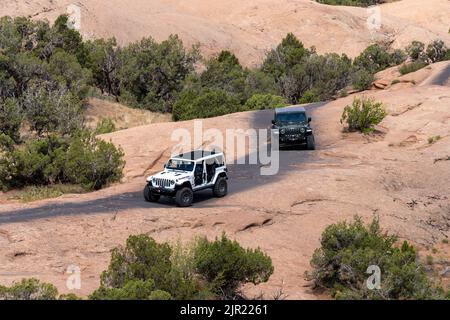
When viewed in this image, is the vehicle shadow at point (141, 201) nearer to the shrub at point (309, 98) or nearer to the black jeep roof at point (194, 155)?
the black jeep roof at point (194, 155)

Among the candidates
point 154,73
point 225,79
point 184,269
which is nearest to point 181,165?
point 184,269

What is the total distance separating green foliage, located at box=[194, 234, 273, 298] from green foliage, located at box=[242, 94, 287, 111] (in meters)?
31.2

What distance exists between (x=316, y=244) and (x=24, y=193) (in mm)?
12153

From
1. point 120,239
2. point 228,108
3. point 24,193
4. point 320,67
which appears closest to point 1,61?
point 228,108

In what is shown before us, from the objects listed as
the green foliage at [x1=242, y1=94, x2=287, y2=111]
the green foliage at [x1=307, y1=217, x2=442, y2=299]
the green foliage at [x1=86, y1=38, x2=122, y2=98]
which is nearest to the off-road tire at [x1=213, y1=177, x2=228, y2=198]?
the green foliage at [x1=307, y1=217, x2=442, y2=299]

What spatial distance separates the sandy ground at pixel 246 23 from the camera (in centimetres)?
7656

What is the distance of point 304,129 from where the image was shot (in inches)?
1325

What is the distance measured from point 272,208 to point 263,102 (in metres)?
26.4

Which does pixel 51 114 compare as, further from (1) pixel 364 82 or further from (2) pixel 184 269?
(2) pixel 184 269

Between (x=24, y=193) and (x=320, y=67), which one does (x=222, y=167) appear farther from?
(x=320, y=67)

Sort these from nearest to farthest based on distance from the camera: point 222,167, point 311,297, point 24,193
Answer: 1. point 311,297
2. point 222,167
3. point 24,193

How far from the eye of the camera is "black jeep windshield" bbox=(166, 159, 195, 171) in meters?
24.5

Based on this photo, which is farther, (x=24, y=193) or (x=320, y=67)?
(x=320, y=67)

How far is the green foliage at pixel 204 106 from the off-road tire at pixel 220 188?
20.9m
